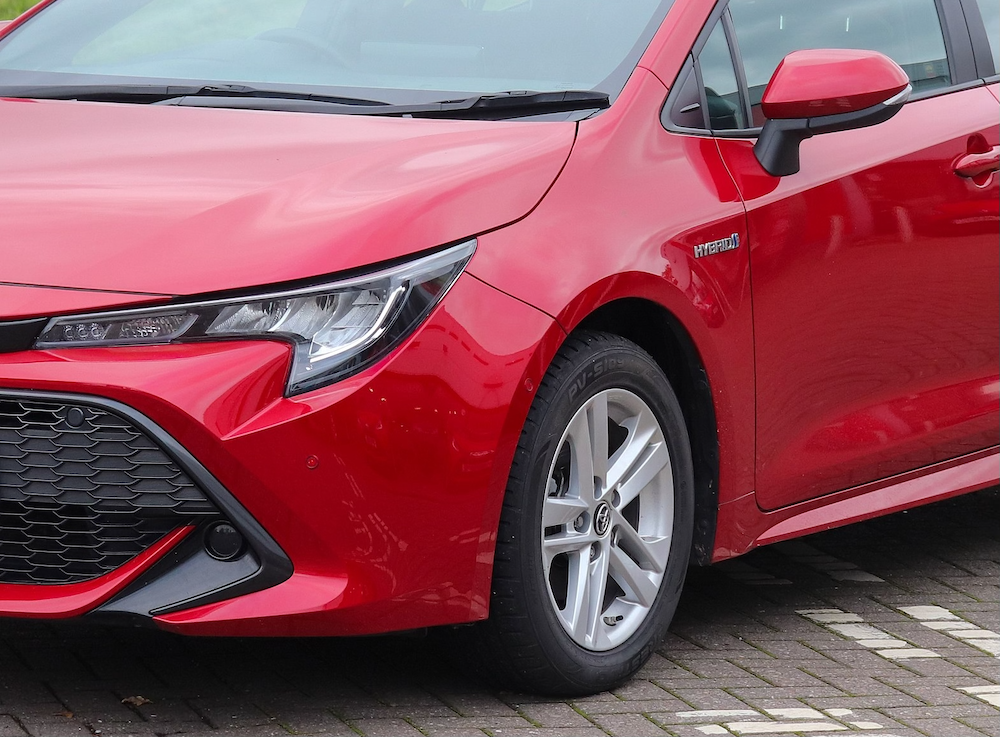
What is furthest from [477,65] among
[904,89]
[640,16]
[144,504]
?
[144,504]

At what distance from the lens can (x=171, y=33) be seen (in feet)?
14.3

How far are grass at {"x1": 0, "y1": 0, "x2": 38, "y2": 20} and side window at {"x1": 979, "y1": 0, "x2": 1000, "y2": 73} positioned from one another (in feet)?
38.5

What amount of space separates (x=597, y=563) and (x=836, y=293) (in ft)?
3.11

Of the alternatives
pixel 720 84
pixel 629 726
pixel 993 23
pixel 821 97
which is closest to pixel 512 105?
pixel 720 84

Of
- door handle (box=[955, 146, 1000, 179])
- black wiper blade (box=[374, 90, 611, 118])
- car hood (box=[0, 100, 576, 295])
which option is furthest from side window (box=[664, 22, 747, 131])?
door handle (box=[955, 146, 1000, 179])

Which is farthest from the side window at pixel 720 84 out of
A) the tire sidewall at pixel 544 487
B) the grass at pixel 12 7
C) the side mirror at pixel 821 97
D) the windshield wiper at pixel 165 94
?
the grass at pixel 12 7

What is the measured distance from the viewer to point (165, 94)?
387cm

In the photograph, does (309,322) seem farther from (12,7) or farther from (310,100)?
(12,7)

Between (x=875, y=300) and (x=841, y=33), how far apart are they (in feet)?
2.71

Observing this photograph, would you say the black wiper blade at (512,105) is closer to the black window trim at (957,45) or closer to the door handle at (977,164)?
the black window trim at (957,45)

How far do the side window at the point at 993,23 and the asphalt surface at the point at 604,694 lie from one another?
62.2 inches

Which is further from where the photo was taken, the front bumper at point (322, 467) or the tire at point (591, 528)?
the tire at point (591, 528)

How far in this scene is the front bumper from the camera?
289cm

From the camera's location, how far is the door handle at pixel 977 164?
4374 millimetres
